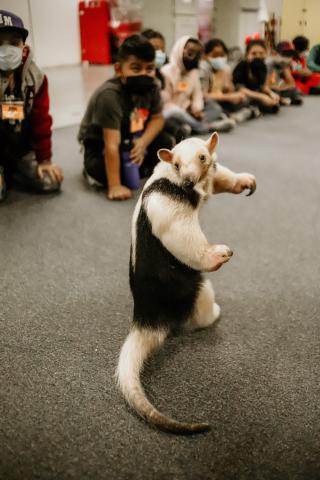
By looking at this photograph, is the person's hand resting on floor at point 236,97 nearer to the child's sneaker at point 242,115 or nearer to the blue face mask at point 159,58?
the child's sneaker at point 242,115

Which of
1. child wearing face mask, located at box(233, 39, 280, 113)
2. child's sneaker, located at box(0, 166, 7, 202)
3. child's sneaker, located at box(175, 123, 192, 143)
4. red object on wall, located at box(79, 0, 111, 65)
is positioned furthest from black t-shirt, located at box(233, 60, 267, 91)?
red object on wall, located at box(79, 0, 111, 65)

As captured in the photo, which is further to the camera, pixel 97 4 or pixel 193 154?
pixel 97 4

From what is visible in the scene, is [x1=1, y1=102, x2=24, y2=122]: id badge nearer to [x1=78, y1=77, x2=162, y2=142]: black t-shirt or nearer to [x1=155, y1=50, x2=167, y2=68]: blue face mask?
[x1=78, y1=77, x2=162, y2=142]: black t-shirt

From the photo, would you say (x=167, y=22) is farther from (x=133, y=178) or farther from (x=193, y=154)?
(x=193, y=154)

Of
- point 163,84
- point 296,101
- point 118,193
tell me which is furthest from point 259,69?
point 118,193

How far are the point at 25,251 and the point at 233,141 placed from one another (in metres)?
2.45

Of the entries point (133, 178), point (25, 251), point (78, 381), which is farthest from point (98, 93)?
point (78, 381)

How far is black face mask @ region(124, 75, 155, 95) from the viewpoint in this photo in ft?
7.95

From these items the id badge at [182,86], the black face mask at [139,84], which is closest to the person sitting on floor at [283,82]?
the id badge at [182,86]

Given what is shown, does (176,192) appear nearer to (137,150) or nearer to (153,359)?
(153,359)

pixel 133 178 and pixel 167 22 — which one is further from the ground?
pixel 167 22

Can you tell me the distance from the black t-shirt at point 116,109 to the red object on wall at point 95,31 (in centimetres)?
779

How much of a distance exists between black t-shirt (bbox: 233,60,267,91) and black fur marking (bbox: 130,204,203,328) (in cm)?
426

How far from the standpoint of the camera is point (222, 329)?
4.92 ft
